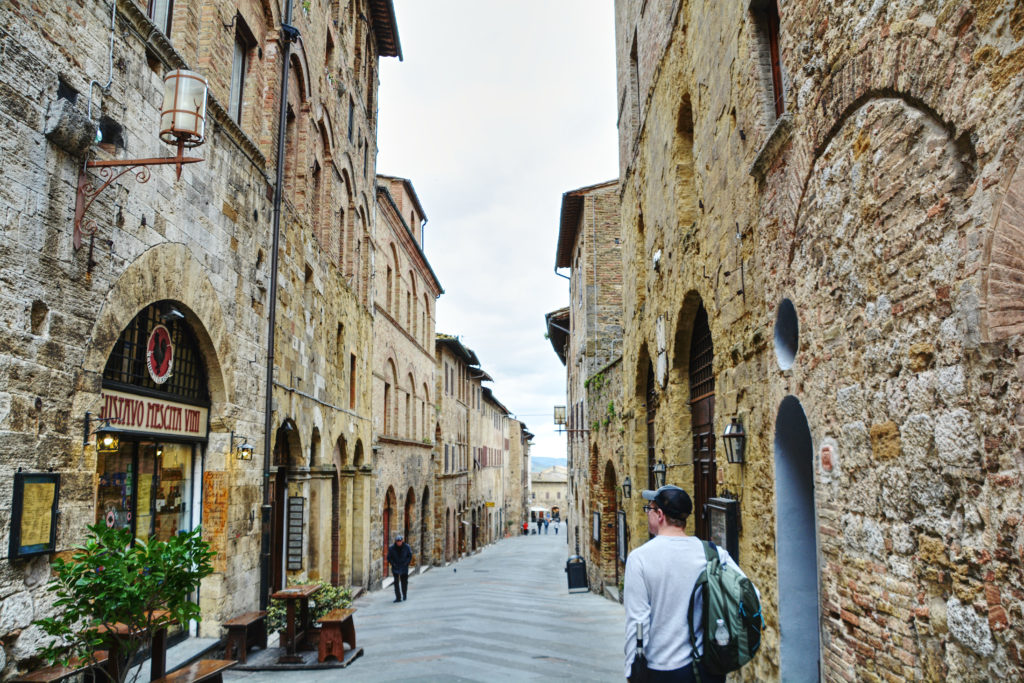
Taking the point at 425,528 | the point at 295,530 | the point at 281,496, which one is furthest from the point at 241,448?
the point at 425,528

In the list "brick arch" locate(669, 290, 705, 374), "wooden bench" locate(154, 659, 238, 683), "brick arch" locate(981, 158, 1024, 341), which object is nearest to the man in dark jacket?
"brick arch" locate(669, 290, 705, 374)

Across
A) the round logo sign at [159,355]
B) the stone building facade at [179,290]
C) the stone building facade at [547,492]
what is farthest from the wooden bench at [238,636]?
the stone building facade at [547,492]

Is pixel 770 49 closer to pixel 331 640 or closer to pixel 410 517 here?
pixel 331 640

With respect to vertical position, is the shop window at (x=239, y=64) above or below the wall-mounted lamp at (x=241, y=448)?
above

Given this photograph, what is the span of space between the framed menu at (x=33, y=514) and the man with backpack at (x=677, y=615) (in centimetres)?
381

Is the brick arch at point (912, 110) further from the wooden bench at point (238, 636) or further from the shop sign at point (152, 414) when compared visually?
the wooden bench at point (238, 636)

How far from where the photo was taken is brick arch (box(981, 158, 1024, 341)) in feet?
9.23

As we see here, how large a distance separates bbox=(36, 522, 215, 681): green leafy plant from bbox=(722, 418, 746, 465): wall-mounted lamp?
418 centimetres

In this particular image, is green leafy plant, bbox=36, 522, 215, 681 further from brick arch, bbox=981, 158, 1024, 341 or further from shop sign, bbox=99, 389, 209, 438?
brick arch, bbox=981, 158, 1024, 341

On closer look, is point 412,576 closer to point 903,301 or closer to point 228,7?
point 228,7

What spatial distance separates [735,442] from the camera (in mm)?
6469

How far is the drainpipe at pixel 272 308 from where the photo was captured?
9.67 meters

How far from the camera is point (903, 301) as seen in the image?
12.2 feet

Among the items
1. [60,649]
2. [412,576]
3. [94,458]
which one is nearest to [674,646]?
[60,649]
